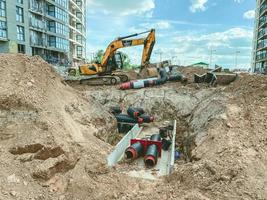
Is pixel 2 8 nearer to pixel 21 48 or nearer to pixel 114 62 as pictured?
pixel 21 48

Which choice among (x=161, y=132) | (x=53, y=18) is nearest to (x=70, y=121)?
(x=161, y=132)

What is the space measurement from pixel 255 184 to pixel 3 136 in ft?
14.8

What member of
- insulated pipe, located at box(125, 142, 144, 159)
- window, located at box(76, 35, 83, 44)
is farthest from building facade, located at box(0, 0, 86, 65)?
insulated pipe, located at box(125, 142, 144, 159)

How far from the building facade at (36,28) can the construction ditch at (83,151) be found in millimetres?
21895

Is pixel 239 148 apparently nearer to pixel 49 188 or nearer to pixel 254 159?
pixel 254 159

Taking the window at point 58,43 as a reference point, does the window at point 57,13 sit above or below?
above

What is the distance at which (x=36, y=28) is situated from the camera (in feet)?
104

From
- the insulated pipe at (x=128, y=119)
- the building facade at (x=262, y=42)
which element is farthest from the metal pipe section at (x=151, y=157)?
the building facade at (x=262, y=42)

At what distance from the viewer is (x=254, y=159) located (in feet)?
14.5

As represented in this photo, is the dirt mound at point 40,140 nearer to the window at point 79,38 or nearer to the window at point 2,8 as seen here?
the window at point 2,8

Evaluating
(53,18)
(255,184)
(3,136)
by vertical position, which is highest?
(53,18)

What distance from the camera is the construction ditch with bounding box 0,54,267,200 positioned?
3.87 m

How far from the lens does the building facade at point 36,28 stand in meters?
25.0

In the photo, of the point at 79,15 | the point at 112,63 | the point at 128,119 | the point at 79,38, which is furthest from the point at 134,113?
the point at 79,15
